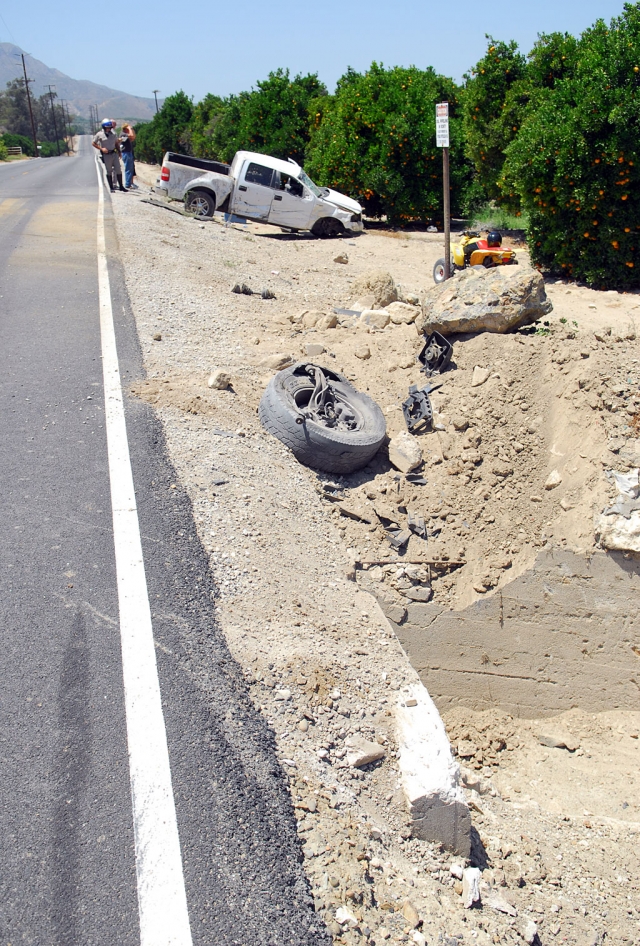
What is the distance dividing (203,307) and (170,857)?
318 inches

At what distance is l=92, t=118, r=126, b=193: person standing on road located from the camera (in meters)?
17.5

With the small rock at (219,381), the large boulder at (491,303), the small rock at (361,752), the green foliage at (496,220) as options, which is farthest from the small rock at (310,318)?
the green foliage at (496,220)

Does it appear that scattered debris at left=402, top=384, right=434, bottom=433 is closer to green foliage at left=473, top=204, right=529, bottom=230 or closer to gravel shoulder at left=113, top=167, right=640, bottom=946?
gravel shoulder at left=113, top=167, right=640, bottom=946

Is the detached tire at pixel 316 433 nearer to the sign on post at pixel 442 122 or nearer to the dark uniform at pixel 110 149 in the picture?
the sign on post at pixel 442 122

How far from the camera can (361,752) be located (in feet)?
10.5

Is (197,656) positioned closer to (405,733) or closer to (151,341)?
(405,733)

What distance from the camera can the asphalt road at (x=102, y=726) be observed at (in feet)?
7.55

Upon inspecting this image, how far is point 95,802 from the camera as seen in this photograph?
2.61 metres

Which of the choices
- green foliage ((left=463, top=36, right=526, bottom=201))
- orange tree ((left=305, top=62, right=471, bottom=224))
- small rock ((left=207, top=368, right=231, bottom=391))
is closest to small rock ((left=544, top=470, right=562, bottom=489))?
small rock ((left=207, top=368, right=231, bottom=391))

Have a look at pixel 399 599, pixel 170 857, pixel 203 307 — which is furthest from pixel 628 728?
pixel 203 307

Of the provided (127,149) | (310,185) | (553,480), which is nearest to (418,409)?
(553,480)

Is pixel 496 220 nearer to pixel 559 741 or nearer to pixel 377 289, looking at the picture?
pixel 377 289

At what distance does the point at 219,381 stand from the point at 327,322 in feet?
9.70

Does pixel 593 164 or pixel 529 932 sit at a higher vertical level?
pixel 593 164
